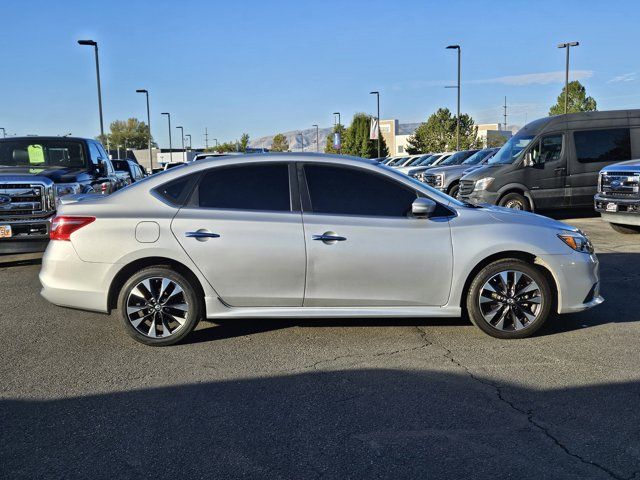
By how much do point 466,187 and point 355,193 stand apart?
401 inches

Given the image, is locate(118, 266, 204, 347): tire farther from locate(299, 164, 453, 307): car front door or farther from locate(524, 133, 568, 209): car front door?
locate(524, 133, 568, 209): car front door

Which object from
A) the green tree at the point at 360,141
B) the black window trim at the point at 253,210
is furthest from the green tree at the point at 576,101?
the black window trim at the point at 253,210

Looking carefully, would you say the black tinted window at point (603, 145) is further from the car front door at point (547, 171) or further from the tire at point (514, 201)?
the tire at point (514, 201)

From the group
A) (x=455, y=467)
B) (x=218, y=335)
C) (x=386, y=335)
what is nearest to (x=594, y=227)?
(x=386, y=335)

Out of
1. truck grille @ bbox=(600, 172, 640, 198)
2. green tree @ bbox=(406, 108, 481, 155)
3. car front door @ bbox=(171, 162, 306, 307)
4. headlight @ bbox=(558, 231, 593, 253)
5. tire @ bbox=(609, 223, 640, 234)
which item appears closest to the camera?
car front door @ bbox=(171, 162, 306, 307)

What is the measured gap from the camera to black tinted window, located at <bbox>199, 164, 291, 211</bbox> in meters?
5.43

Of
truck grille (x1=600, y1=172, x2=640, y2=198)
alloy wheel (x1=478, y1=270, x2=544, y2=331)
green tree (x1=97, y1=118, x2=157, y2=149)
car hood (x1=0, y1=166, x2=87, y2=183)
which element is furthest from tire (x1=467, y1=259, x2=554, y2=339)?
green tree (x1=97, y1=118, x2=157, y2=149)

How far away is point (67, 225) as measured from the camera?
5.38 meters

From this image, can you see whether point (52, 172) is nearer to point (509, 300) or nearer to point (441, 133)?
point (509, 300)

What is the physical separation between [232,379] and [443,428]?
5.41 feet

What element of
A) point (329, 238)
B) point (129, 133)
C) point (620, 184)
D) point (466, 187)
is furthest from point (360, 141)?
point (329, 238)

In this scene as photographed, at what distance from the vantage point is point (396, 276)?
530cm

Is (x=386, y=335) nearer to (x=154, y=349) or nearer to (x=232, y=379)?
(x=232, y=379)

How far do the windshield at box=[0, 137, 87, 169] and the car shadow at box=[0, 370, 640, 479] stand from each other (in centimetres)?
715
